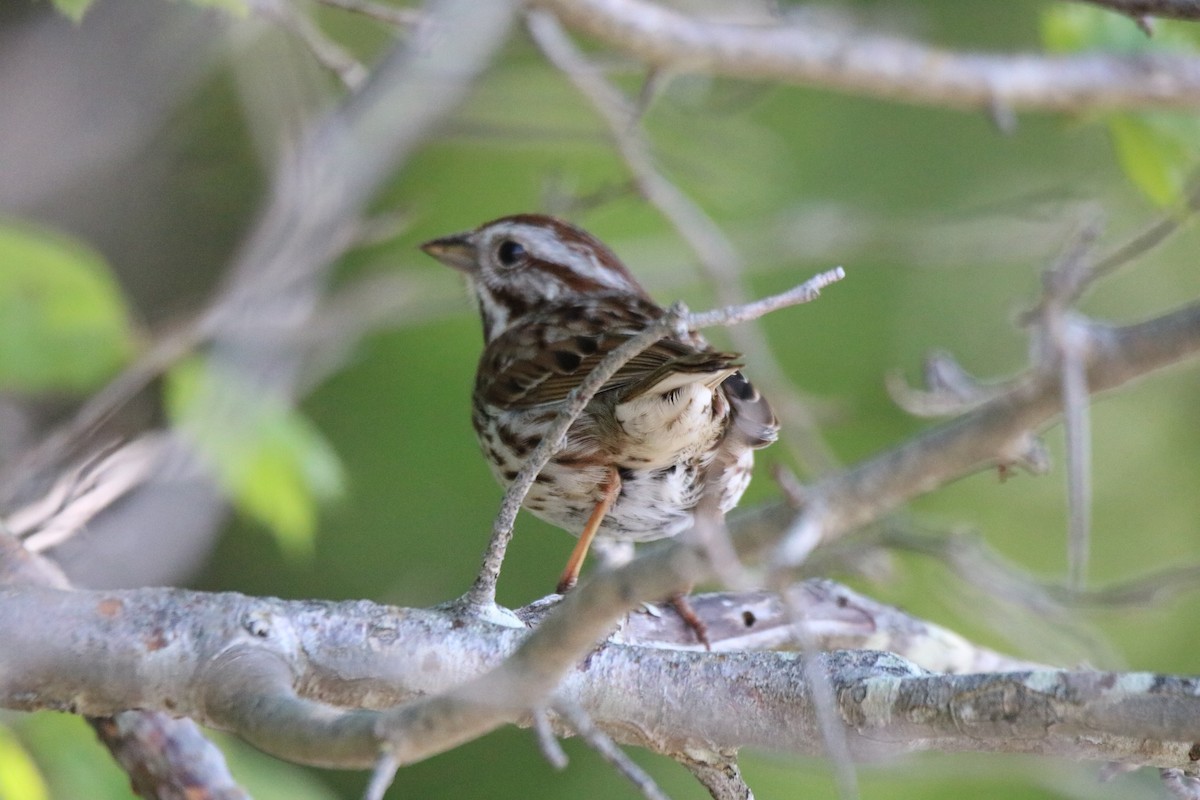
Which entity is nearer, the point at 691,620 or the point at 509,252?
the point at 691,620

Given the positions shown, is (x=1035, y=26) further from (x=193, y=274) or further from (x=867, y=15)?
(x=193, y=274)

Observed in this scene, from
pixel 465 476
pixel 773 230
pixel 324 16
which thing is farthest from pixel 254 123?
pixel 773 230

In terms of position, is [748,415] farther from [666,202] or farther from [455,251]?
[455,251]

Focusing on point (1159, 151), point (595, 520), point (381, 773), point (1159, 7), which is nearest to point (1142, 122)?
point (1159, 151)

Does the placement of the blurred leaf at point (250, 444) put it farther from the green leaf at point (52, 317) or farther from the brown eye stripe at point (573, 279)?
the brown eye stripe at point (573, 279)

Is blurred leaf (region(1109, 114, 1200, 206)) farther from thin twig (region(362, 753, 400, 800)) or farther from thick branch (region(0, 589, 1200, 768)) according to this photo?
thin twig (region(362, 753, 400, 800))
